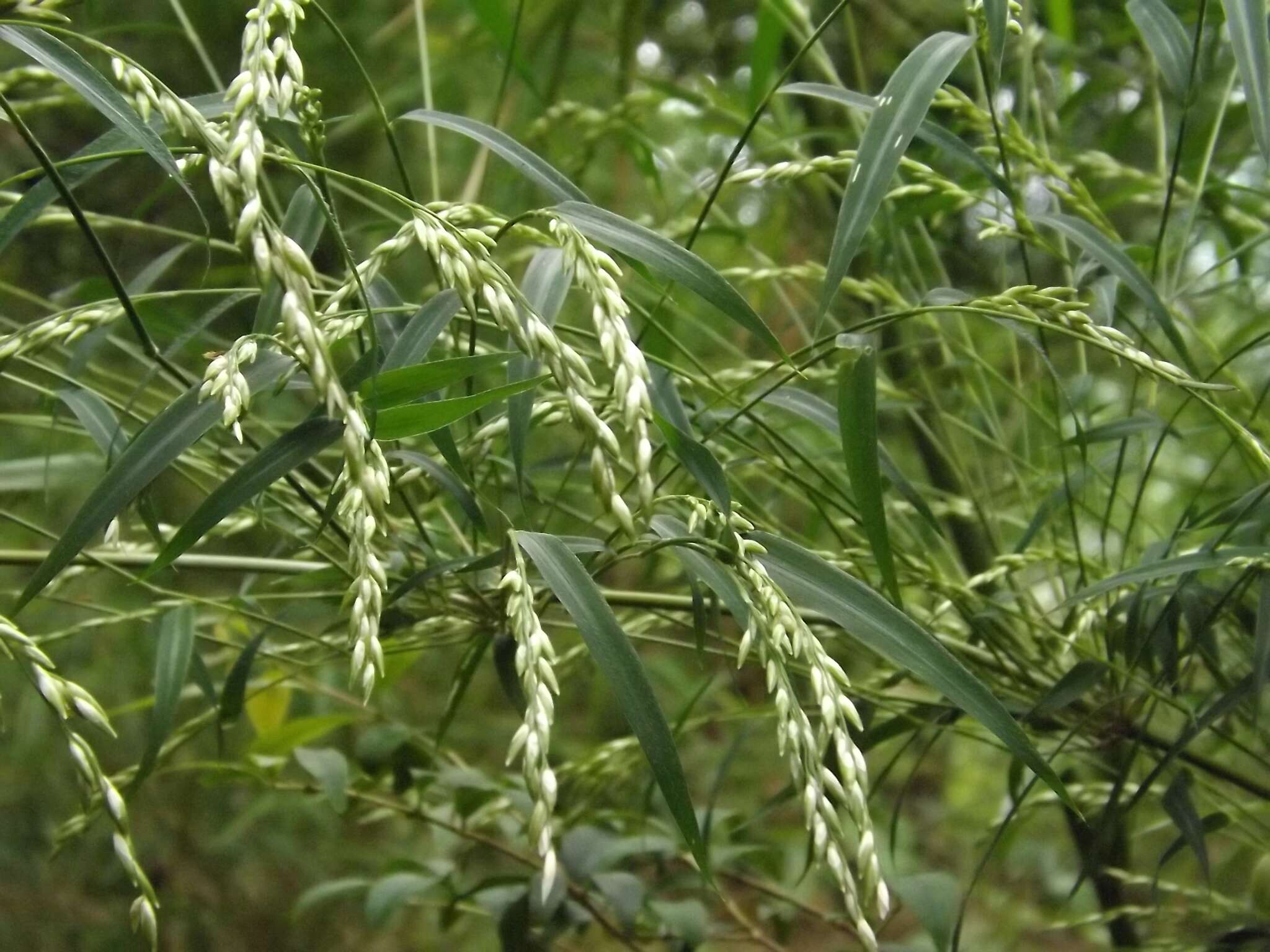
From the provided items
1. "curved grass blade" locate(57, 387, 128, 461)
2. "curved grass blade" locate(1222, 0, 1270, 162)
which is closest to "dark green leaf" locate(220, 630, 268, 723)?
"curved grass blade" locate(57, 387, 128, 461)

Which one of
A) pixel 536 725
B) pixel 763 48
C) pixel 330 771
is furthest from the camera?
pixel 763 48

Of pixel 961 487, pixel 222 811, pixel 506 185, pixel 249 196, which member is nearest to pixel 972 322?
pixel 961 487

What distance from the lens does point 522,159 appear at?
0.43 m

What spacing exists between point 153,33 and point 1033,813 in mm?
1357

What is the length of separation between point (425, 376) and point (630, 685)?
0.39 feet

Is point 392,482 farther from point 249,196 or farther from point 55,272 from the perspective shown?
point 55,272

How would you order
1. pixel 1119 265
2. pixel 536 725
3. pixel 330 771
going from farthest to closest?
1. pixel 330 771
2. pixel 1119 265
3. pixel 536 725

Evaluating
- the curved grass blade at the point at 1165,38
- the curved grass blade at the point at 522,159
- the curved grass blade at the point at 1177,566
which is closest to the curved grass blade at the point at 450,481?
the curved grass blade at the point at 522,159

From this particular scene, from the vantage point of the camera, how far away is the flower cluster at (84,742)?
343 millimetres

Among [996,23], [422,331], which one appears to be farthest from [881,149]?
[422,331]

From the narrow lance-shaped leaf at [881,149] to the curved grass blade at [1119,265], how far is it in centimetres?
10

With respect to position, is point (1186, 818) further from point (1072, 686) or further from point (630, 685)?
point (630, 685)

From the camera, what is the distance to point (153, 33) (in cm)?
149

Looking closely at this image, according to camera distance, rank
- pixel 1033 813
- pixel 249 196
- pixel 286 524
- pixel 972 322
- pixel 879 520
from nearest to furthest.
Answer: pixel 249 196, pixel 879 520, pixel 286 524, pixel 1033 813, pixel 972 322
